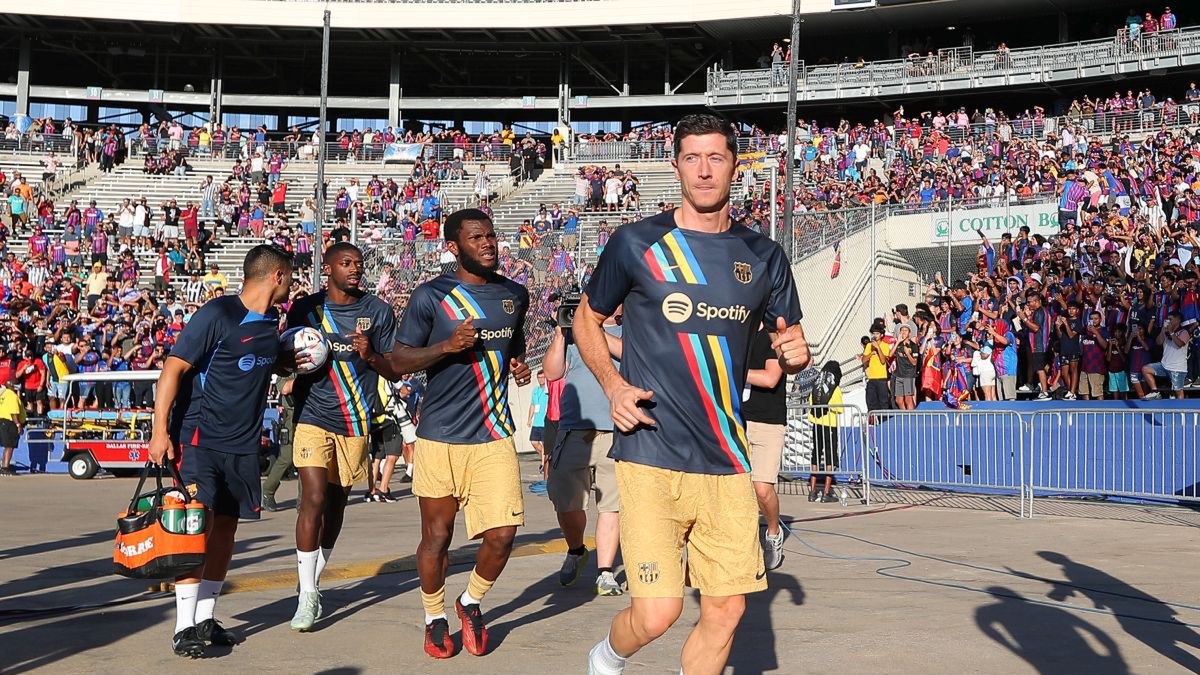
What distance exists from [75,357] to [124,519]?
19885 mm

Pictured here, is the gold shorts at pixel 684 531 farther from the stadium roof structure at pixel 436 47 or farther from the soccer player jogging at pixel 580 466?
the stadium roof structure at pixel 436 47

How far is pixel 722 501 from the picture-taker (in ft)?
14.7

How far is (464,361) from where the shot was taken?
6.60 m

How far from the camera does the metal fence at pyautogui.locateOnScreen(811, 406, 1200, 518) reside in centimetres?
1345

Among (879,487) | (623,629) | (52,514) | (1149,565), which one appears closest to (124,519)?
(623,629)

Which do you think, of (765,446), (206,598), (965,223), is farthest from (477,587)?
(965,223)

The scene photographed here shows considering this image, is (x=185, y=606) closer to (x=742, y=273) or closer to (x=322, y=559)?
(x=322, y=559)

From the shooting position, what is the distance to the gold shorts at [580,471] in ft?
27.8

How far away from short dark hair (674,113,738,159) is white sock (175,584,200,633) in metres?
3.26

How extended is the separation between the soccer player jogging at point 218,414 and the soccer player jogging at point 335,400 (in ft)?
1.75

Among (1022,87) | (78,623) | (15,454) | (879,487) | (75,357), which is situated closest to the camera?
(78,623)

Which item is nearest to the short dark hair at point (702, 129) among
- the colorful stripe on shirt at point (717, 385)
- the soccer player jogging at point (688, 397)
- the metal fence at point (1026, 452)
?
the soccer player jogging at point (688, 397)

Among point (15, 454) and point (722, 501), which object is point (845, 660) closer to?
point (722, 501)

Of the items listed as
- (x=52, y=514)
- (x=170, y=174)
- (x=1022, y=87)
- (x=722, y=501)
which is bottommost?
(x=52, y=514)
